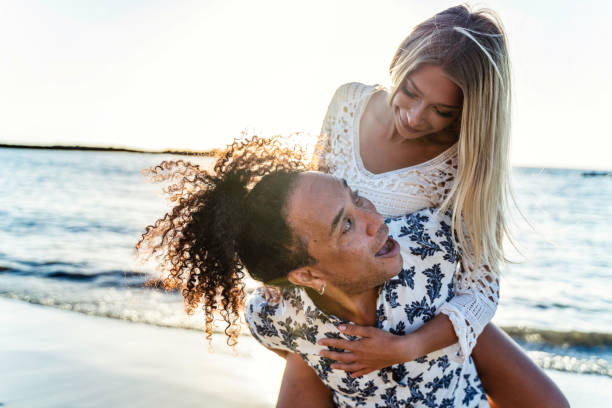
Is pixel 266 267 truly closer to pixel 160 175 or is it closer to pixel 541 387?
pixel 160 175

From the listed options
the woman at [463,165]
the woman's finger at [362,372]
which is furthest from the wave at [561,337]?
the woman's finger at [362,372]

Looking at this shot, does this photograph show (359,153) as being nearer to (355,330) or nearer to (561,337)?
(355,330)

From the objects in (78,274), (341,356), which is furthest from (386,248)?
(78,274)

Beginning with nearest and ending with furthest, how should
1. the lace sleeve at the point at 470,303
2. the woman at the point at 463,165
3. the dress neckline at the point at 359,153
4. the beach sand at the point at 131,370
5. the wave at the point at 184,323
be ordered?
1. the lace sleeve at the point at 470,303
2. the woman at the point at 463,165
3. the dress neckline at the point at 359,153
4. the beach sand at the point at 131,370
5. the wave at the point at 184,323

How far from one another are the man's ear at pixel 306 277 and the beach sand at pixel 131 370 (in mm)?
1937

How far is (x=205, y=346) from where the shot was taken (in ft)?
16.2

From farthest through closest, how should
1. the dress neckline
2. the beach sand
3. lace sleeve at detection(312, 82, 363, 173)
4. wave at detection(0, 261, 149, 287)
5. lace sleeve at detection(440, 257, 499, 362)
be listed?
wave at detection(0, 261, 149, 287)
the beach sand
lace sleeve at detection(312, 82, 363, 173)
the dress neckline
lace sleeve at detection(440, 257, 499, 362)

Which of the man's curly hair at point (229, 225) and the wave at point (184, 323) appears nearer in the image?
the man's curly hair at point (229, 225)

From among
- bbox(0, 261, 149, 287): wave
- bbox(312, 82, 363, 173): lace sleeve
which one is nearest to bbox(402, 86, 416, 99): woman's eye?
bbox(312, 82, 363, 173): lace sleeve

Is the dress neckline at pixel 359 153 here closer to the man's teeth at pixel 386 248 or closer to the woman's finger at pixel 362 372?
the man's teeth at pixel 386 248

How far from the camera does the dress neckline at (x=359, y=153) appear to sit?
3.00 meters

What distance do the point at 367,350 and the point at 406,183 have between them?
1.06m

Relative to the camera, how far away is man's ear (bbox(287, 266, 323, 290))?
2.27 m

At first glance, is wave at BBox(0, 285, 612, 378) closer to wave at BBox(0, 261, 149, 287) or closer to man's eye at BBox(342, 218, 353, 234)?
wave at BBox(0, 261, 149, 287)
